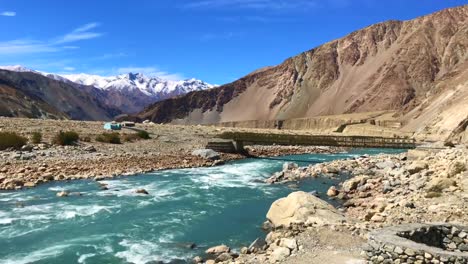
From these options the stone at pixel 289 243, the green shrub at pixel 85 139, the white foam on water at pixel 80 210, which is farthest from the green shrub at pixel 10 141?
the stone at pixel 289 243

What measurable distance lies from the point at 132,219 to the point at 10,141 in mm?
27064

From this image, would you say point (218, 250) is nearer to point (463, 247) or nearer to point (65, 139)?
point (463, 247)

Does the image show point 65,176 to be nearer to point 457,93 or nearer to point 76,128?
point 76,128

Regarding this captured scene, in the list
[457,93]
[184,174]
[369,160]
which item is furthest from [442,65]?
[184,174]

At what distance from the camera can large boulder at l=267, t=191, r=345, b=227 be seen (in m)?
17.8

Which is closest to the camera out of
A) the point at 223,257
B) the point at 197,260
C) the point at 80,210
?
the point at 223,257

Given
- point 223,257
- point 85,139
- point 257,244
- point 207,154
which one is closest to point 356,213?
point 257,244

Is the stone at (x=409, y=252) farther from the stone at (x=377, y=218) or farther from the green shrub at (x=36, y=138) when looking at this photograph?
the green shrub at (x=36, y=138)

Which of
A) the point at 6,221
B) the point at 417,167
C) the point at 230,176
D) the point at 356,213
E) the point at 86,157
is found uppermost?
the point at 417,167

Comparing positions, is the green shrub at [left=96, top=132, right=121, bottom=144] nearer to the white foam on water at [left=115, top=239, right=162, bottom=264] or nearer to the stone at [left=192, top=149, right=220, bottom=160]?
the stone at [left=192, top=149, right=220, bottom=160]

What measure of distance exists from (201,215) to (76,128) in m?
43.3

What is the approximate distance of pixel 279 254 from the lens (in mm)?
14273

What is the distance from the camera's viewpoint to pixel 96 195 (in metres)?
27.1

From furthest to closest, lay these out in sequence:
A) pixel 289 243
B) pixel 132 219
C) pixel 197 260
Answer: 1. pixel 132 219
2. pixel 197 260
3. pixel 289 243
